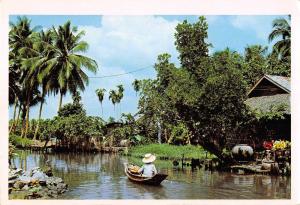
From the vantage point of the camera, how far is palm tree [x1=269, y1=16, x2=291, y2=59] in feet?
22.4

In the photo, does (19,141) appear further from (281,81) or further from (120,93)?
(281,81)

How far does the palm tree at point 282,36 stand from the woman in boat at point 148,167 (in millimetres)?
1969

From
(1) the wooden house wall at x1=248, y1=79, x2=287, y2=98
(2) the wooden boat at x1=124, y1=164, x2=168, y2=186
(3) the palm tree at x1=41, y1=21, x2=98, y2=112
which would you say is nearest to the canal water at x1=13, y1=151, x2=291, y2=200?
(2) the wooden boat at x1=124, y1=164, x2=168, y2=186

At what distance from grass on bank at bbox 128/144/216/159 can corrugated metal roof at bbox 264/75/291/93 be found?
1.21m

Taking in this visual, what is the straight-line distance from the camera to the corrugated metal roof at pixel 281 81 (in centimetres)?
714

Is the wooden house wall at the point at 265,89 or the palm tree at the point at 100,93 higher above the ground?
the wooden house wall at the point at 265,89

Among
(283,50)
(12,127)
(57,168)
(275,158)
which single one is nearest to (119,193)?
(57,168)

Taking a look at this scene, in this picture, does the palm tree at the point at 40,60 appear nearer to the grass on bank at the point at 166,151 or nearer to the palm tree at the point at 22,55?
the palm tree at the point at 22,55

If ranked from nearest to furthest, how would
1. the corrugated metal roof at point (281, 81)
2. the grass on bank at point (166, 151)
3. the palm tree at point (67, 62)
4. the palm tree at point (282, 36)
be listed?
the palm tree at point (282, 36), the palm tree at point (67, 62), the corrugated metal roof at point (281, 81), the grass on bank at point (166, 151)

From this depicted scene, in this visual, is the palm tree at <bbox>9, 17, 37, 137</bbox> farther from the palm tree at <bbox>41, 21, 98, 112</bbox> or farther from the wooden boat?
the wooden boat

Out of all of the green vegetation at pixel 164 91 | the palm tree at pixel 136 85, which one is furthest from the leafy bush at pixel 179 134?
the palm tree at pixel 136 85

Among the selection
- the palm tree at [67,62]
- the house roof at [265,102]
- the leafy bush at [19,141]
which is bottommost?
the leafy bush at [19,141]

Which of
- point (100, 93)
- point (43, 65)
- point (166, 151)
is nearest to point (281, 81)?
point (166, 151)

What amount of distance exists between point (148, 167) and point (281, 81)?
1.93 meters
